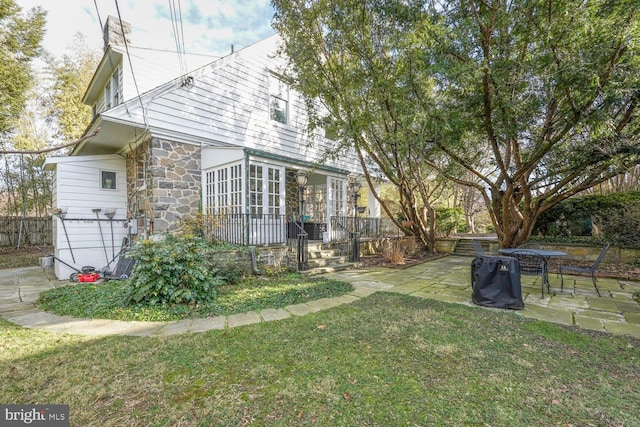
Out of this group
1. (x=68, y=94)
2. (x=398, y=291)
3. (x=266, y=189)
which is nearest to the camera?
(x=398, y=291)

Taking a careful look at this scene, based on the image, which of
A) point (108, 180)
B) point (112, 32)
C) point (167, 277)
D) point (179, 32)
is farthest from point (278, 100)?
point (167, 277)

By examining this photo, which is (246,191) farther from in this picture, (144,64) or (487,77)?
(487,77)

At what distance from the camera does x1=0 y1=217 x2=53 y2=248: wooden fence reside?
11.3m

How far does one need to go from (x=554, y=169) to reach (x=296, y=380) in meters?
7.57

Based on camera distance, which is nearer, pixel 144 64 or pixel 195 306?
pixel 195 306

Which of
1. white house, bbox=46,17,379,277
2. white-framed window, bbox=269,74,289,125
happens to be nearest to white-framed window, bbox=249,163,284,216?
white house, bbox=46,17,379,277

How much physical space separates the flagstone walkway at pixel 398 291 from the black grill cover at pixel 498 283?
0.21 meters

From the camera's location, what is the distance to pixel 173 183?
6953 millimetres

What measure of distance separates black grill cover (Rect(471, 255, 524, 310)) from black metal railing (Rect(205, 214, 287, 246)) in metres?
4.70

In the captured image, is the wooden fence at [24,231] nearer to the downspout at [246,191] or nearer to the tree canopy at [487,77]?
the downspout at [246,191]

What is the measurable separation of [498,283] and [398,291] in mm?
1683

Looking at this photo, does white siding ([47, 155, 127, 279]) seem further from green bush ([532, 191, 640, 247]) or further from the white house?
green bush ([532, 191, 640, 247])

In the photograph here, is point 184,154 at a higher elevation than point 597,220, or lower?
higher

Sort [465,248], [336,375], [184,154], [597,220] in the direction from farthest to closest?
[465,248], [597,220], [184,154], [336,375]
